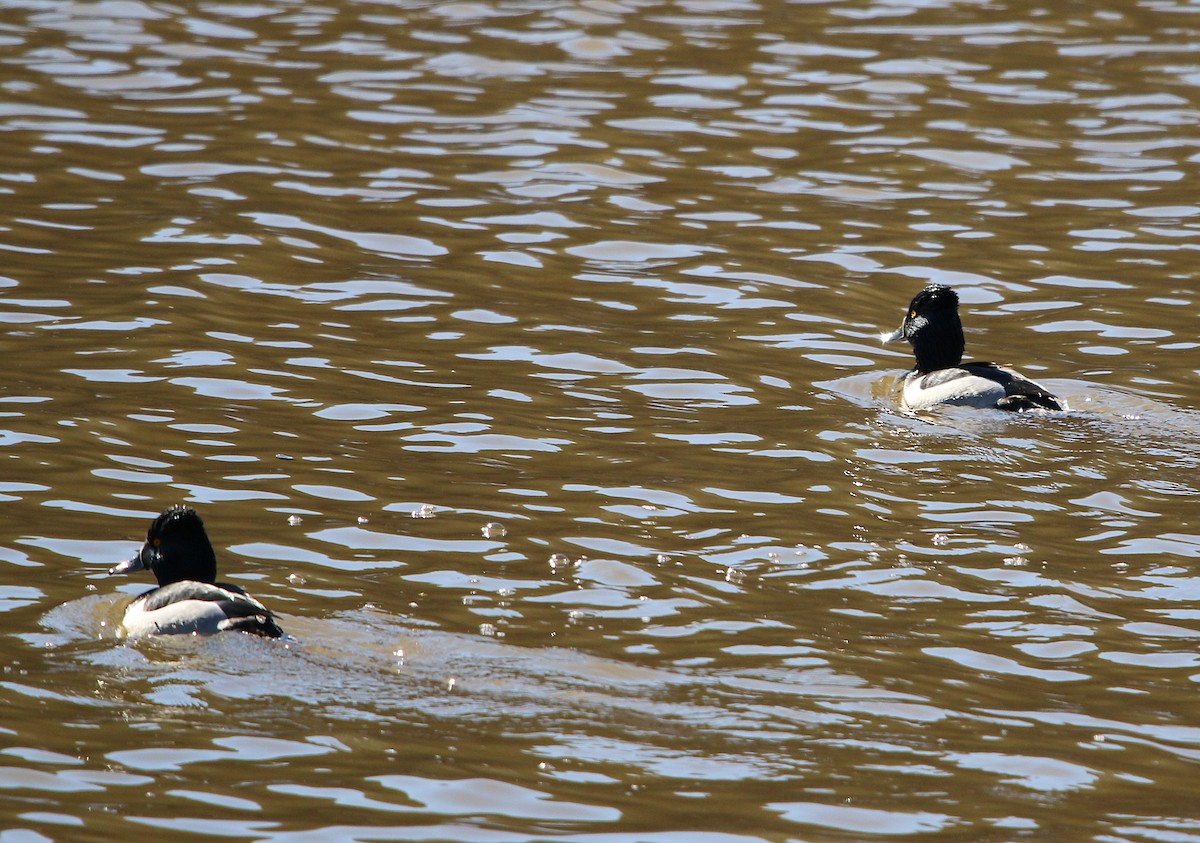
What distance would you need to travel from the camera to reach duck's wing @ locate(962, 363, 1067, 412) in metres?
10.7

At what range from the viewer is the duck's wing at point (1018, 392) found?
10742 millimetres

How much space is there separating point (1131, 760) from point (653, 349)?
6045 millimetres

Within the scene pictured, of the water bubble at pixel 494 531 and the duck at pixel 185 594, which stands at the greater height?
the duck at pixel 185 594

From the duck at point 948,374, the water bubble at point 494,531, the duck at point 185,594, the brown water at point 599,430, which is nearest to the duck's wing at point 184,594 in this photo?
the duck at point 185,594

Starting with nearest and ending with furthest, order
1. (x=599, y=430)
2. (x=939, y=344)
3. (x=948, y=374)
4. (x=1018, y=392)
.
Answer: (x=599, y=430) → (x=1018, y=392) → (x=948, y=374) → (x=939, y=344)

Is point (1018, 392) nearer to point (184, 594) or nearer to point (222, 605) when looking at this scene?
point (222, 605)

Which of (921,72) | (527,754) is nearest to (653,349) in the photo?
(527,754)

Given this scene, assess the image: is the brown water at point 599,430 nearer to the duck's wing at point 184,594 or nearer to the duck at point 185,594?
the duck at point 185,594

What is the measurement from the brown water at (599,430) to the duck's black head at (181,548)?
1.17 feet

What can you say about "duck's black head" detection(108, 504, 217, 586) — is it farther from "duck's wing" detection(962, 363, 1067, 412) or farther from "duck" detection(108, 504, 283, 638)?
"duck's wing" detection(962, 363, 1067, 412)

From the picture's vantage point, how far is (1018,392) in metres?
10.8

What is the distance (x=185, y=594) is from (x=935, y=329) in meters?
5.97

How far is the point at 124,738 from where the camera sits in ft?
21.7

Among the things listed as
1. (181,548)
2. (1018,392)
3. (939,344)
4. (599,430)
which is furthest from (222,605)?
(939,344)
